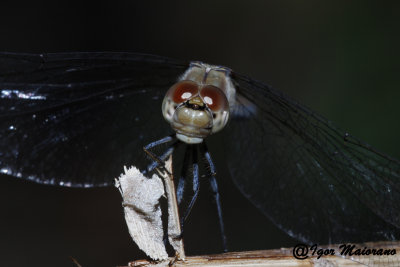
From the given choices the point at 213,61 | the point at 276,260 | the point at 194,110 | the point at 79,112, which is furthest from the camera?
the point at 213,61

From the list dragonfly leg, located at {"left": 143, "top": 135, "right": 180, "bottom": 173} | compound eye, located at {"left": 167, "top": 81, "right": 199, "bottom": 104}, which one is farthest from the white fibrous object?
compound eye, located at {"left": 167, "top": 81, "right": 199, "bottom": 104}

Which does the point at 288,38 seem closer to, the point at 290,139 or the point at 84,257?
the point at 290,139

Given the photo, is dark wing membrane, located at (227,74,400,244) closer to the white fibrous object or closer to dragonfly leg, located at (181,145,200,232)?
dragonfly leg, located at (181,145,200,232)

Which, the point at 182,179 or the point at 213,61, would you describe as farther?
the point at 213,61

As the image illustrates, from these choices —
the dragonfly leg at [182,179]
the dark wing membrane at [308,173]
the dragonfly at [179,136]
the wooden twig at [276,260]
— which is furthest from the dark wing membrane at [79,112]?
the wooden twig at [276,260]

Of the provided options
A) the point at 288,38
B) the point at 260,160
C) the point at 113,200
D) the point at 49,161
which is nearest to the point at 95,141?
the point at 49,161

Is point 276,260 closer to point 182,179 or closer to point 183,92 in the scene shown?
point 182,179

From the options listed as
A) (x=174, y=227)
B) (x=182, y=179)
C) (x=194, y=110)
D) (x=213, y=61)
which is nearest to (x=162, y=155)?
(x=182, y=179)

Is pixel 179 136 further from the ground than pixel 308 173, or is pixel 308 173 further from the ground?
pixel 179 136
